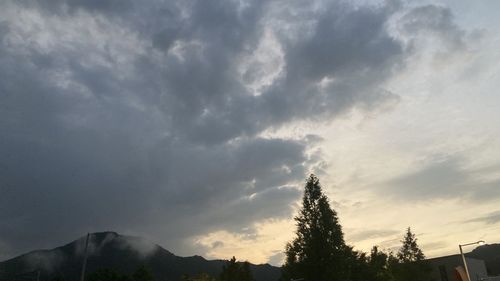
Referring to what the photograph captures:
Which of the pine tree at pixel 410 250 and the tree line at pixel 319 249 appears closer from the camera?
the tree line at pixel 319 249

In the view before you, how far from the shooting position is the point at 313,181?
5419 cm

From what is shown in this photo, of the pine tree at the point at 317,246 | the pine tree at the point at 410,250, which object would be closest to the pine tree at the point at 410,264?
the pine tree at the point at 410,250

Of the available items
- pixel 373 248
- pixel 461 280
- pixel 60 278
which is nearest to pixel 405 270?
pixel 373 248

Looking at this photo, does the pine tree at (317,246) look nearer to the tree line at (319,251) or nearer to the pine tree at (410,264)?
the tree line at (319,251)

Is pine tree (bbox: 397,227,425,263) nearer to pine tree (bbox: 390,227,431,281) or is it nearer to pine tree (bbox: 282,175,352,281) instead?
pine tree (bbox: 390,227,431,281)

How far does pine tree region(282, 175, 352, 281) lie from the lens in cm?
4744

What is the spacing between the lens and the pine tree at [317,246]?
156ft

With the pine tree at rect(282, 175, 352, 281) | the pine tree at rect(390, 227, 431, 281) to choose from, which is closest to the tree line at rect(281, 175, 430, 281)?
the pine tree at rect(282, 175, 352, 281)

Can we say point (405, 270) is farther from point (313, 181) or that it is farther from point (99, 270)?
point (99, 270)

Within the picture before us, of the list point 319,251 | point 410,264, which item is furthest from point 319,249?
point 410,264

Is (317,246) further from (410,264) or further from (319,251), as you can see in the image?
(410,264)

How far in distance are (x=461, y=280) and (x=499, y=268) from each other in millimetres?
139425

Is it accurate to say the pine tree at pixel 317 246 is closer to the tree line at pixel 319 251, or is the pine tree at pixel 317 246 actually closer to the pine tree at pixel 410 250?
the tree line at pixel 319 251

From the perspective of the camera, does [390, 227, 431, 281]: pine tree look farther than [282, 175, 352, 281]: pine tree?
Yes
